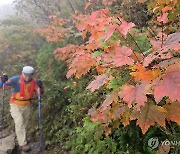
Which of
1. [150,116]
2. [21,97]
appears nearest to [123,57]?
[150,116]

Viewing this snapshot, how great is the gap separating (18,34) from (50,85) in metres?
5.68

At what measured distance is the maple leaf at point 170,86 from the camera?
5.02 ft

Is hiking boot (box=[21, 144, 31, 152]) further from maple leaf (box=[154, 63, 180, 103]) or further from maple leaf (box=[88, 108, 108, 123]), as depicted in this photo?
maple leaf (box=[154, 63, 180, 103])

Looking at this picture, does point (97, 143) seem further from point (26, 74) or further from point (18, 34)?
point (18, 34)

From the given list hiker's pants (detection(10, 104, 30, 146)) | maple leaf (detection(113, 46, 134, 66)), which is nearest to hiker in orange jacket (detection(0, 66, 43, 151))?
hiker's pants (detection(10, 104, 30, 146))

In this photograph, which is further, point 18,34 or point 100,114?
point 18,34

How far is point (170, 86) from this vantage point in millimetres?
1573

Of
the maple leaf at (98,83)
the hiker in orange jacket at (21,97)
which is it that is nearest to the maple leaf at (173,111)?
the maple leaf at (98,83)

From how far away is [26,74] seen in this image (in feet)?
20.2

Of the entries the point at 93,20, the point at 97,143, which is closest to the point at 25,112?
the point at 97,143

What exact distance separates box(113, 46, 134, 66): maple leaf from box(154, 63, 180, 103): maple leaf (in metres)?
0.38

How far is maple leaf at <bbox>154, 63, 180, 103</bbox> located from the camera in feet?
5.02

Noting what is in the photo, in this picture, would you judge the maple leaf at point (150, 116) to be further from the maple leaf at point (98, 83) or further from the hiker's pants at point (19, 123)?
the hiker's pants at point (19, 123)

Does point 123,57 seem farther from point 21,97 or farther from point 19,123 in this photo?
point 19,123
